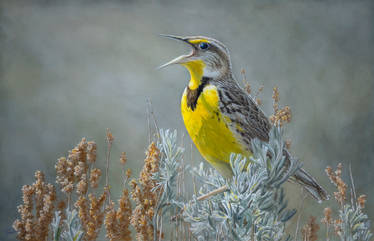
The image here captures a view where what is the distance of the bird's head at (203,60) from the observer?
71.5 inches

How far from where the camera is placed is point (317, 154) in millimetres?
2340

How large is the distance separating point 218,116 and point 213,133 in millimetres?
73

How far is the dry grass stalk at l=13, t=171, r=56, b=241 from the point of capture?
1434mm

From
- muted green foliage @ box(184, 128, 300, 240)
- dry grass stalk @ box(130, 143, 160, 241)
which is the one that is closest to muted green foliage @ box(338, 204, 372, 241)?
muted green foliage @ box(184, 128, 300, 240)

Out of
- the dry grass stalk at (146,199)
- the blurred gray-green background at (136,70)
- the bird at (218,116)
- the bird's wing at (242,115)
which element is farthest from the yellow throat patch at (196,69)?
the dry grass stalk at (146,199)

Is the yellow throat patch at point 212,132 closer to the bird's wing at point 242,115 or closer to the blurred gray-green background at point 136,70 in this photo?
the bird's wing at point 242,115

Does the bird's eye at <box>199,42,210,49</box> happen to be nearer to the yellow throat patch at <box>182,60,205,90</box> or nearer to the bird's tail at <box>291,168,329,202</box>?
the yellow throat patch at <box>182,60,205,90</box>

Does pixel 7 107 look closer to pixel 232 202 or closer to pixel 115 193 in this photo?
pixel 115 193

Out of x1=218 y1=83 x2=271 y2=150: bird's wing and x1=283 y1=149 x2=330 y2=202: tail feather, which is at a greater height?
x1=218 y1=83 x2=271 y2=150: bird's wing

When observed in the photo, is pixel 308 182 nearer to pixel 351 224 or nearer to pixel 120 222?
pixel 351 224

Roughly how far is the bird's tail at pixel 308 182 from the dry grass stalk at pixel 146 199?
0.66 m

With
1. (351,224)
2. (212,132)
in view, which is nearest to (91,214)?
(212,132)

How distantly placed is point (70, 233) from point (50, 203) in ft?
0.89

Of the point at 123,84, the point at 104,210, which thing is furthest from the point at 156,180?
the point at 123,84
